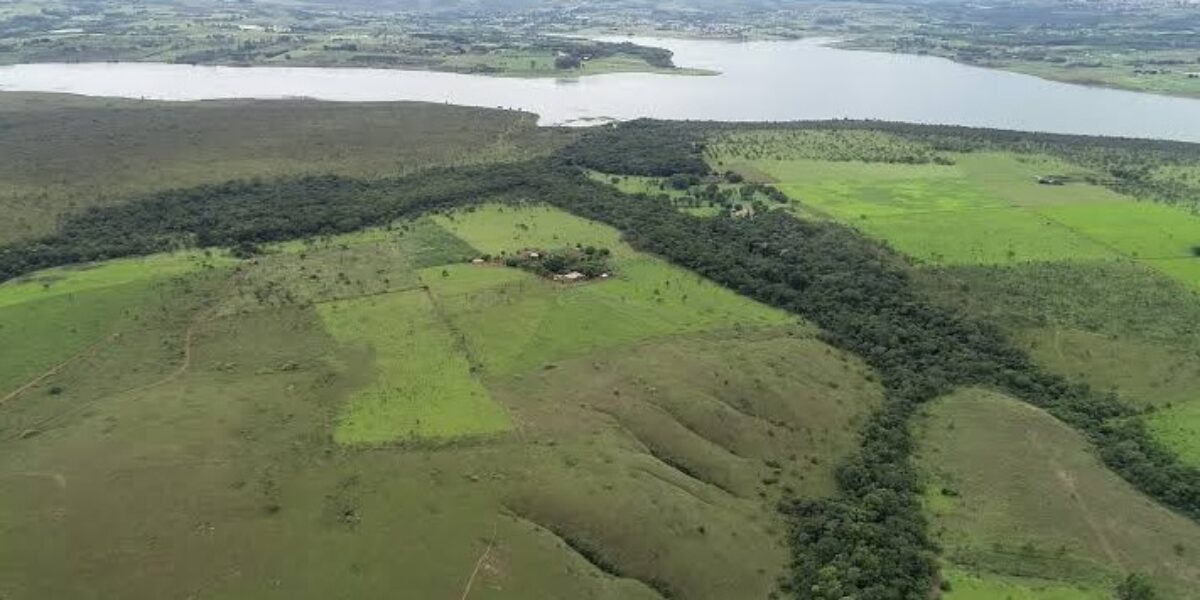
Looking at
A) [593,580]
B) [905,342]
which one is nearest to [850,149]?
[905,342]

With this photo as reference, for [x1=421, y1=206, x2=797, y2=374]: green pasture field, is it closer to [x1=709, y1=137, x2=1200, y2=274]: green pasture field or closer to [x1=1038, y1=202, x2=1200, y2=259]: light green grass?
[x1=709, y1=137, x2=1200, y2=274]: green pasture field

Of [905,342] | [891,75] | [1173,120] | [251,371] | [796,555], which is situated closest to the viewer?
[796,555]

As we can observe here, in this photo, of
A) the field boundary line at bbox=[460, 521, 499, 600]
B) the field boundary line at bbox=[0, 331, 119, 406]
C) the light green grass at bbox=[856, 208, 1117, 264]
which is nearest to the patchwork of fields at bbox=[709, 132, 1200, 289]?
the light green grass at bbox=[856, 208, 1117, 264]

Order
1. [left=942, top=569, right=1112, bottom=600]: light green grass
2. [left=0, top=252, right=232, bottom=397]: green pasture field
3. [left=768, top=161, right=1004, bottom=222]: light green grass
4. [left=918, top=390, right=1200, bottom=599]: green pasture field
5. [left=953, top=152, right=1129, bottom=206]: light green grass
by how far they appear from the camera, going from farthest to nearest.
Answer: [left=953, top=152, right=1129, bottom=206]: light green grass, [left=768, top=161, right=1004, bottom=222]: light green grass, [left=0, top=252, right=232, bottom=397]: green pasture field, [left=918, top=390, right=1200, bottom=599]: green pasture field, [left=942, top=569, right=1112, bottom=600]: light green grass

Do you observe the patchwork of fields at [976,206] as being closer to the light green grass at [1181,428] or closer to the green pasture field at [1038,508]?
the light green grass at [1181,428]

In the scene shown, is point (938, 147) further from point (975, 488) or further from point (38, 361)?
point (38, 361)

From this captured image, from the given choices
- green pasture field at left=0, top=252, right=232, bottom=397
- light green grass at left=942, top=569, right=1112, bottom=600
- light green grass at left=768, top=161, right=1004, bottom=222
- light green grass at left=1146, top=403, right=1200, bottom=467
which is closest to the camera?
light green grass at left=942, top=569, right=1112, bottom=600

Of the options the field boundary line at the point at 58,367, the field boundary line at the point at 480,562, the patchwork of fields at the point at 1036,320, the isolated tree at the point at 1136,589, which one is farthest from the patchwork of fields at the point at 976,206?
the field boundary line at the point at 58,367

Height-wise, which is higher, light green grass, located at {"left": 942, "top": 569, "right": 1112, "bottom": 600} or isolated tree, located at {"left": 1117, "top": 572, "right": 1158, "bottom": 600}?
isolated tree, located at {"left": 1117, "top": 572, "right": 1158, "bottom": 600}
